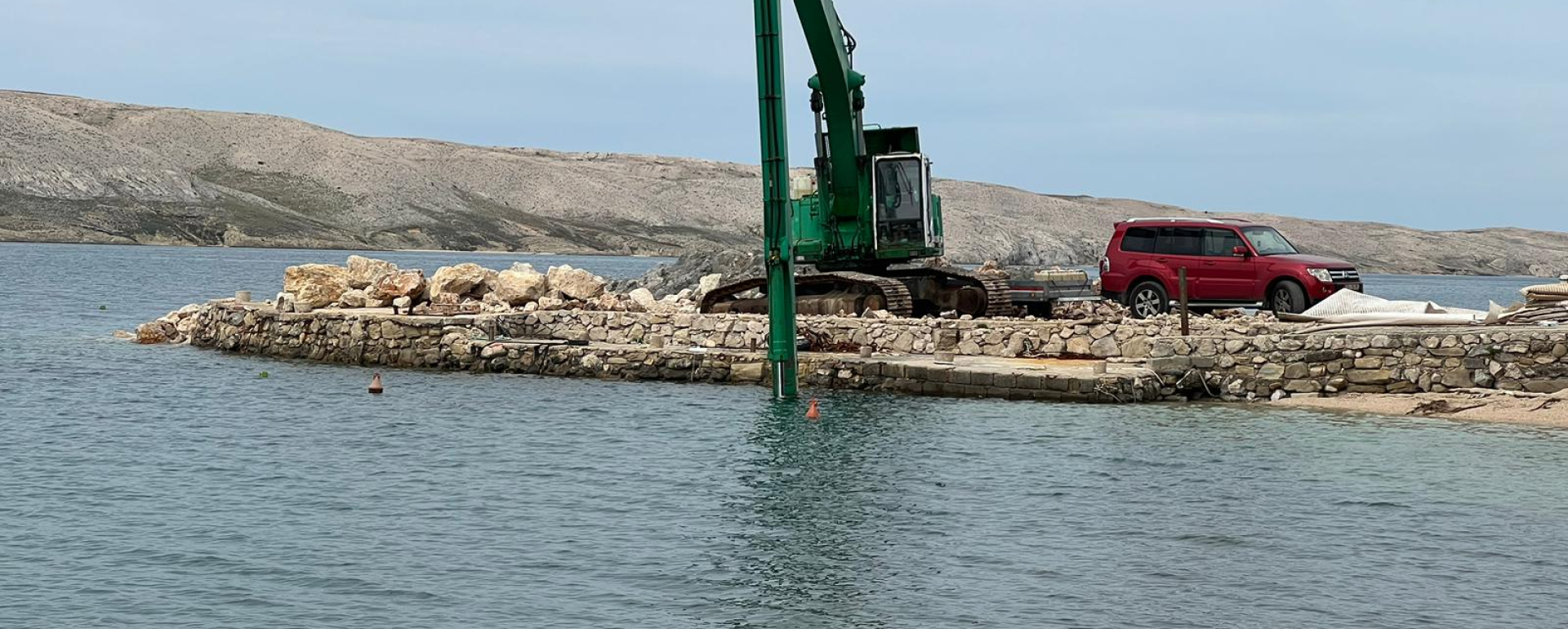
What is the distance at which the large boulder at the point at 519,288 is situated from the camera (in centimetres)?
3247

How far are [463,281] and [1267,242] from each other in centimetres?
1529

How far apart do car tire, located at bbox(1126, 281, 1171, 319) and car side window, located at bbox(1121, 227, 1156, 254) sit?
59 centimetres

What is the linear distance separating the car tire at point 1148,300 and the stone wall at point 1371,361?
179 inches

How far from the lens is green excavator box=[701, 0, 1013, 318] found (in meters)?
29.3

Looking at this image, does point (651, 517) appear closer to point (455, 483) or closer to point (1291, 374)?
point (455, 483)

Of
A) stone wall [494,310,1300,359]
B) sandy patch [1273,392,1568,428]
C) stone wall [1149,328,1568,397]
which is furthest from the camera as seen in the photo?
stone wall [494,310,1300,359]

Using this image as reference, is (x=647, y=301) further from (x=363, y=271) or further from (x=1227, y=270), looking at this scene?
(x=1227, y=270)

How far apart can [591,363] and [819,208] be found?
593cm

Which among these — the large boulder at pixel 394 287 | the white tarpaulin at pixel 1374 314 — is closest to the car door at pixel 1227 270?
the white tarpaulin at pixel 1374 314

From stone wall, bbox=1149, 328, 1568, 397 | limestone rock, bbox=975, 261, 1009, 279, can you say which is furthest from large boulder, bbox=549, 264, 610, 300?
stone wall, bbox=1149, 328, 1568, 397

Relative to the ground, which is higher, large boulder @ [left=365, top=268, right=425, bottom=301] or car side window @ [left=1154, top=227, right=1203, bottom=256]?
car side window @ [left=1154, top=227, right=1203, bottom=256]

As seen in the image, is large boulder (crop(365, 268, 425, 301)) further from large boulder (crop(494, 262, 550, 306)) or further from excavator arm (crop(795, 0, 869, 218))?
excavator arm (crop(795, 0, 869, 218))

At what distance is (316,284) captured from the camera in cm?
3338

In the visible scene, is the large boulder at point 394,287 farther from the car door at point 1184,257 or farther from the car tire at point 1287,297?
the car tire at point 1287,297
